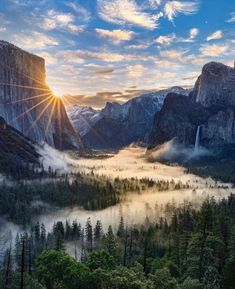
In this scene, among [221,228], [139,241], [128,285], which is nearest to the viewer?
[128,285]

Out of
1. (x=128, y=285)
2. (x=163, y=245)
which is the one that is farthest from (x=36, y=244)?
(x=128, y=285)

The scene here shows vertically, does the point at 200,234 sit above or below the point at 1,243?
above

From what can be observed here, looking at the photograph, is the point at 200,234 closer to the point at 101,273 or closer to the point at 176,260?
the point at 101,273

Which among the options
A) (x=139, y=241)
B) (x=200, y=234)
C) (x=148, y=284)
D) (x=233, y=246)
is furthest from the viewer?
(x=139, y=241)

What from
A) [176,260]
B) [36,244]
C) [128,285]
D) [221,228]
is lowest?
[36,244]

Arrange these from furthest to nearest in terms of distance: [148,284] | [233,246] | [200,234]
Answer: [233,246] → [200,234] → [148,284]

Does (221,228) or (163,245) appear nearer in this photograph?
(221,228)

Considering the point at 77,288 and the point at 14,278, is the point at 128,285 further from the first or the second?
the point at 14,278

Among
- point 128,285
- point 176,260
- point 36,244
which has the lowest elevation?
point 36,244

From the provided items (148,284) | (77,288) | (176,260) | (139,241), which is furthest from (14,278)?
(139,241)
